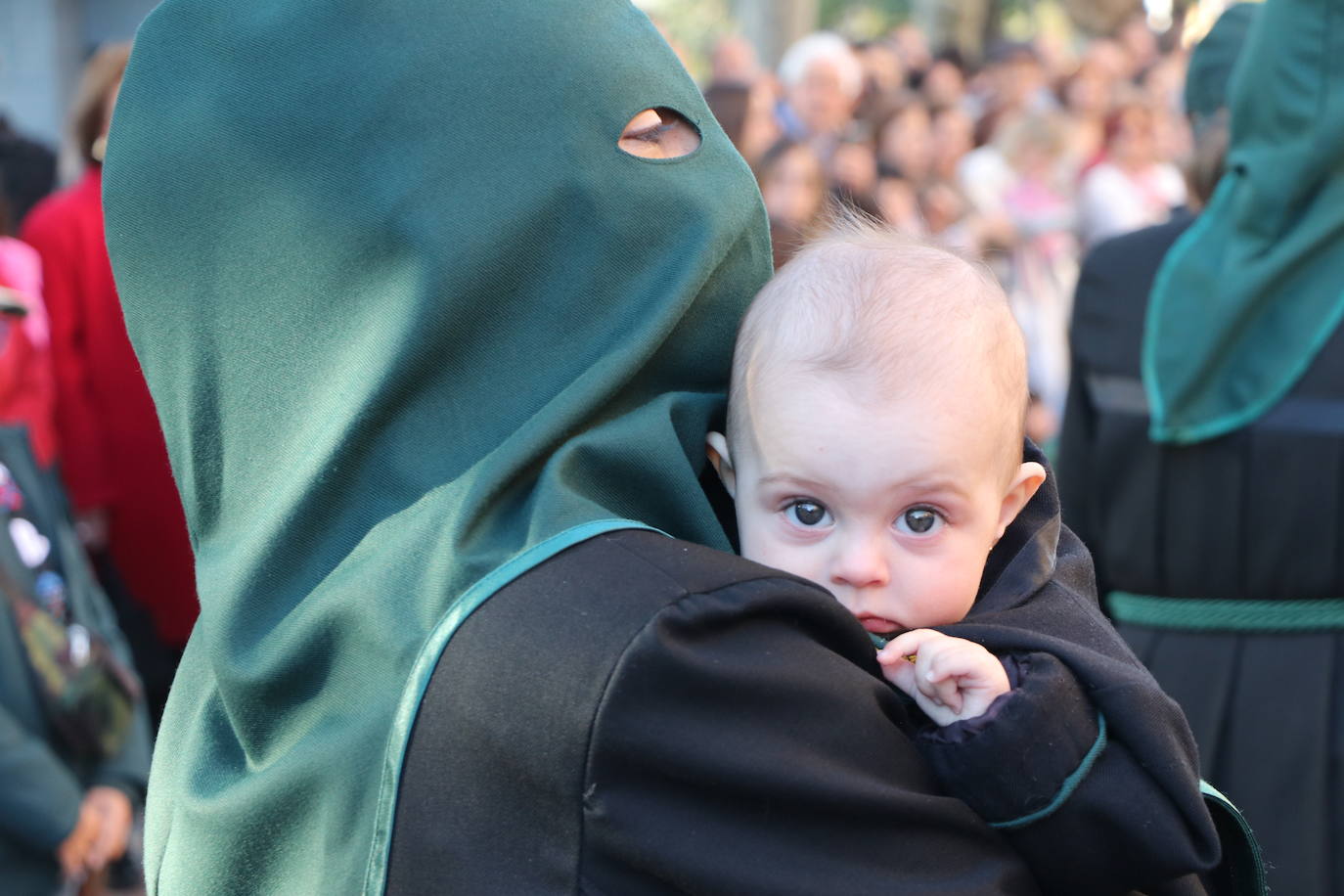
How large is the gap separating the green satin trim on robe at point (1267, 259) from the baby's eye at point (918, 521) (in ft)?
6.11

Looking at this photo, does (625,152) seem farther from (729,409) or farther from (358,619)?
(358,619)

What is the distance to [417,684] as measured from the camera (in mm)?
1341

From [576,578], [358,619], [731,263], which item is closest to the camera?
[576,578]

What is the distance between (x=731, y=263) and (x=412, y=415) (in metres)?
0.38

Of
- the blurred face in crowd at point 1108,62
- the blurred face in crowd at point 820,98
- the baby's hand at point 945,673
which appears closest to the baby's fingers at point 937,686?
the baby's hand at point 945,673

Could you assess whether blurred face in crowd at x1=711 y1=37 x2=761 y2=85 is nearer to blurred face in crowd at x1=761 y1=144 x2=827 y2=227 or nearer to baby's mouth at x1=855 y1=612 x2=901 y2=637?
blurred face in crowd at x1=761 y1=144 x2=827 y2=227

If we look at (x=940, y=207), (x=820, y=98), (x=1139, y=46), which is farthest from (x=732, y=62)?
(x=1139, y=46)

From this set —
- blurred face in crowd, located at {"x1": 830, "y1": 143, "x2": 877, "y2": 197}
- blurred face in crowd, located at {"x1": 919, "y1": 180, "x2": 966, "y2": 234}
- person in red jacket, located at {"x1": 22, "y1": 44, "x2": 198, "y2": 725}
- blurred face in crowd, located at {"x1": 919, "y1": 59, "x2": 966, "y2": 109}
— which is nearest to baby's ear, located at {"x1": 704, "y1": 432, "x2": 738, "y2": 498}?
person in red jacket, located at {"x1": 22, "y1": 44, "x2": 198, "y2": 725}

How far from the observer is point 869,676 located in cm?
140

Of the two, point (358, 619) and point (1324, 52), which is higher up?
point (358, 619)

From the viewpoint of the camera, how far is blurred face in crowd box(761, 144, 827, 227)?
6047 mm

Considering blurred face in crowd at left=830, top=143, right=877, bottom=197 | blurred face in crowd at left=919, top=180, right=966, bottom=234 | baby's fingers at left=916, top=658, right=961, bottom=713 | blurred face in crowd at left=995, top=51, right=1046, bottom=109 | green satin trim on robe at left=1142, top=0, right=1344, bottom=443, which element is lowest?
blurred face in crowd at left=995, top=51, right=1046, bottom=109

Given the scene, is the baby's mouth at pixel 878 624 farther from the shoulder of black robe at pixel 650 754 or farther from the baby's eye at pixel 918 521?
the shoulder of black robe at pixel 650 754

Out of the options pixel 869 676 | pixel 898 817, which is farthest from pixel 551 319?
pixel 898 817
